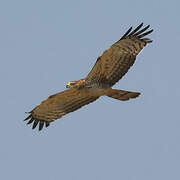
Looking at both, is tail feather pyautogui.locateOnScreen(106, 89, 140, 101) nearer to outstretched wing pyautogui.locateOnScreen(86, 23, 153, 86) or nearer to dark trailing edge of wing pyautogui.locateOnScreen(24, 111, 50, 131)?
outstretched wing pyautogui.locateOnScreen(86, 23, 153, 86)

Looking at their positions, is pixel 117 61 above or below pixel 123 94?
above

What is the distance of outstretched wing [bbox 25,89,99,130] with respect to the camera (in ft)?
51.3

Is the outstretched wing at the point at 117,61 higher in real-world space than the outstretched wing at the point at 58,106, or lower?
higher

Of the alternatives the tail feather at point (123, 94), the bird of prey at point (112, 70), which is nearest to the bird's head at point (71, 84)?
the bird of prey at point (112, 70)

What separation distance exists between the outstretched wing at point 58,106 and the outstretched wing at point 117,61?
0.60 metres

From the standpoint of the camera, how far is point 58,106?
16.1 metres

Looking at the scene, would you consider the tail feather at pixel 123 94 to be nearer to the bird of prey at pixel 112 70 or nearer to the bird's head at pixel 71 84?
the bird of prey at pixel 112 70

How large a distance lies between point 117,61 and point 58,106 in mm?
2093

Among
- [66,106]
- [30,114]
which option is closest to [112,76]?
[66,106]

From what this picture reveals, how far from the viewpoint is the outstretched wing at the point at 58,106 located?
15.6 metres

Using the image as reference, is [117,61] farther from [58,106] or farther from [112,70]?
[58,106]

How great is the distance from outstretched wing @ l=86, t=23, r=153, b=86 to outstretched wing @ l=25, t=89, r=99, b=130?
60cm

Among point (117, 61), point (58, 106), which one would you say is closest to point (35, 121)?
point (58, 106)

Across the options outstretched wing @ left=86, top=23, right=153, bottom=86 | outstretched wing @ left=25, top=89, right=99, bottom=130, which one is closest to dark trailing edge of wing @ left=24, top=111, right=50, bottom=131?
outstretched wing @ left=25, top=89, right=99, bottom=130
